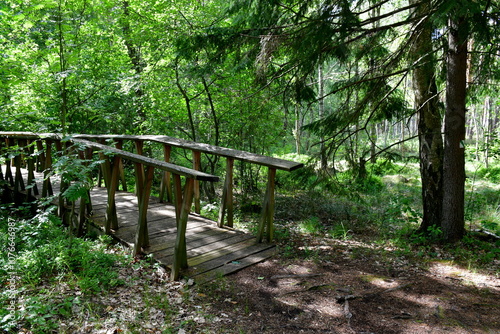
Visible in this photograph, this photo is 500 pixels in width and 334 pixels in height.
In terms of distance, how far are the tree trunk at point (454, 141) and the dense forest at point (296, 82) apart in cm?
2

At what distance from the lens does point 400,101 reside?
578 centimetres

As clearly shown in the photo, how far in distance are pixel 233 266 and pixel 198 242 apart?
2.79ft

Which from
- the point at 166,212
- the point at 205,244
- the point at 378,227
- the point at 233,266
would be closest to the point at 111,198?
the point at 166,212

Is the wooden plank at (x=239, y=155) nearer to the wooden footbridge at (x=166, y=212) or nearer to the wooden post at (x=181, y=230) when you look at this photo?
the wooden footbridge at (x=166, y=212)

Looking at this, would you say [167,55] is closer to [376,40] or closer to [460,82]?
[376,40]

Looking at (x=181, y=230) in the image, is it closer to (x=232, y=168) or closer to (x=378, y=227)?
(x=232, y=168)

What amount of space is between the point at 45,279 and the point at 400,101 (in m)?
5.91

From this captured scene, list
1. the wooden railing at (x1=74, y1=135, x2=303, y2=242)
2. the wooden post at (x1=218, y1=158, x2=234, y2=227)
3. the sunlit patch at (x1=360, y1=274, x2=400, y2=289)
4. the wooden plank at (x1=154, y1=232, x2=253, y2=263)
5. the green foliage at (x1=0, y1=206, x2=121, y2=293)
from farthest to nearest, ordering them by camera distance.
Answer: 1. the wooden post at (x1=218, y1=158, x2=234, y2=227)
2. the wooden railing at (x1=74, y1=135, x2=303, y2=242)
3. the wooden plank at (x1=154, y1=232, x2=253, y2=263)
4. the sunlit patch at (x1=360, y1=274, x2=400, y2=289)
5. the green foliage at (x1=0, y1=206, x2=121, y2=293)

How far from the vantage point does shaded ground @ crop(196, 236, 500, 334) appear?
3.00m

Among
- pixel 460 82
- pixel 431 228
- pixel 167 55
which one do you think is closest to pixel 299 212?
Result: pixel 431 228

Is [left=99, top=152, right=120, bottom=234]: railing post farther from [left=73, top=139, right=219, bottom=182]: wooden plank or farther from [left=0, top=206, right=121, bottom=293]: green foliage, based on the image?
[left=0, top=206, right=121, bottom=293]: green foliage

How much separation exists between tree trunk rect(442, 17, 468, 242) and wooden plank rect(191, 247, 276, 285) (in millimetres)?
2846

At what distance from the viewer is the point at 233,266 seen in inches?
164

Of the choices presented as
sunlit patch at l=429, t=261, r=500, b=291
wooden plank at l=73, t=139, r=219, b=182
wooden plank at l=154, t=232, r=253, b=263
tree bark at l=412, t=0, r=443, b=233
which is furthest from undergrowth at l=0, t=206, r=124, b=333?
tree bark at l=412, t=0, r=443, b=233
